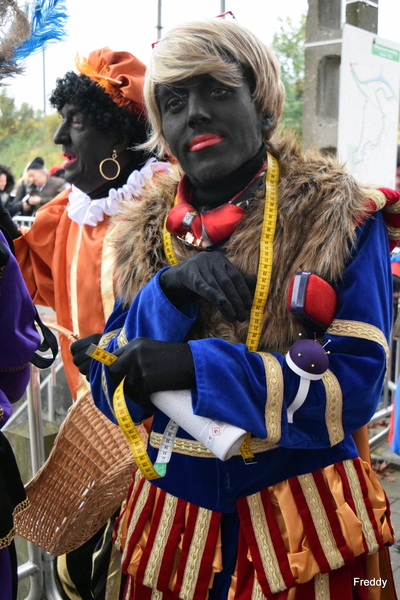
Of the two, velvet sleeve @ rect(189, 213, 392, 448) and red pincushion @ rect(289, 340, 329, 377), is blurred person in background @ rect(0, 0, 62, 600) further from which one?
red pincushion @ rect(289, 340, 329, 377)

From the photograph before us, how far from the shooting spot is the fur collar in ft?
4.70

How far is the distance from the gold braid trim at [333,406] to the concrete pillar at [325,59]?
8.61 feet

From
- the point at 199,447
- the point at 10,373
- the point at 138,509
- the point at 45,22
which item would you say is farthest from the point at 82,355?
the point at 45,22

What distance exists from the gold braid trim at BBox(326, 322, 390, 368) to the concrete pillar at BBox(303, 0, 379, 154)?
8.26 feet

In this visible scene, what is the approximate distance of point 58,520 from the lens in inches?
84.5

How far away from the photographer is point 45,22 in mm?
2297

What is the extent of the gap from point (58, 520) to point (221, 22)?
1.70 metres

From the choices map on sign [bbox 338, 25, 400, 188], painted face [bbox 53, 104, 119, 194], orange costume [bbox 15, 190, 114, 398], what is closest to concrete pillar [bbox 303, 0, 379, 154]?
map on sign [bbox 338, 25, 400, 188]

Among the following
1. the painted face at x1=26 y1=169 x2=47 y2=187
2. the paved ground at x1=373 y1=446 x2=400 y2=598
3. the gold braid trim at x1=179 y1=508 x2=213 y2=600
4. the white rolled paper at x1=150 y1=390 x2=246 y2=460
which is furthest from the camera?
the painted face at x1=26 y1=169 x2=47 y2=187

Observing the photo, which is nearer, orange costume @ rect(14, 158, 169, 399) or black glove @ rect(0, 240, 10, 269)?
black glove @ rect(0, 240, 10, 269)

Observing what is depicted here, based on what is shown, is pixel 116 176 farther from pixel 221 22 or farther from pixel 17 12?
pixel 221 22

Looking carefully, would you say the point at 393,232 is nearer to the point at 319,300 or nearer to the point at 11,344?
the point at 319,300

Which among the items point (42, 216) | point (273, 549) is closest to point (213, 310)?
point (273, 549)

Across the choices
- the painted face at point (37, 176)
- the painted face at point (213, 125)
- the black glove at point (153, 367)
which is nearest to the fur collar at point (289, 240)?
the painted face at point (213, 125)
